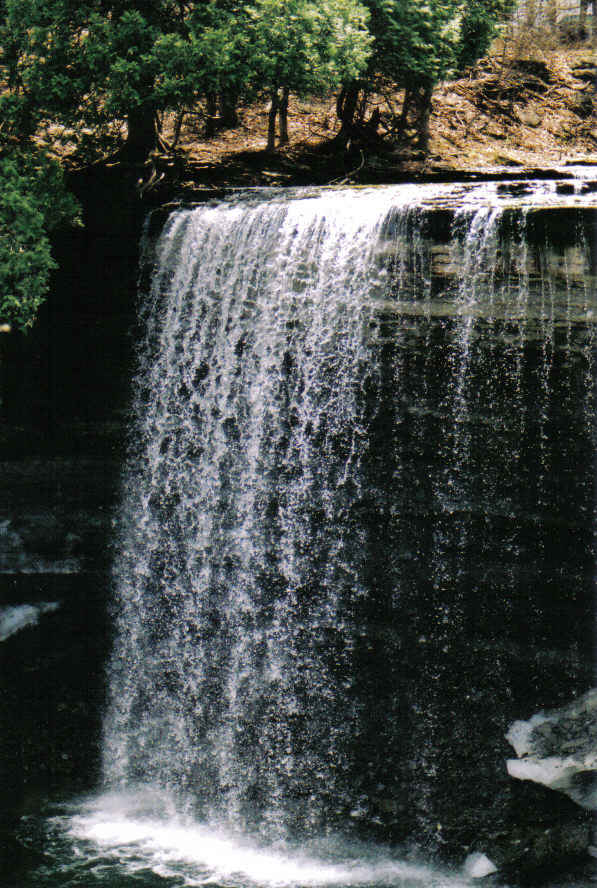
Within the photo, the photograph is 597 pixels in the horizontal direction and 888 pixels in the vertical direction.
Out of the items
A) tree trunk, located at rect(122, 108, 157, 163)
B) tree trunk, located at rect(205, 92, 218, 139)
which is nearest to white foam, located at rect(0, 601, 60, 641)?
tree trunk, located at rect(122, 108, 157, 163)

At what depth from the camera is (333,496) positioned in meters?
10.4

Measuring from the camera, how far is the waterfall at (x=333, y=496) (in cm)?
955

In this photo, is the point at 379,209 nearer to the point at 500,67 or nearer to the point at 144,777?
the point at 144,777

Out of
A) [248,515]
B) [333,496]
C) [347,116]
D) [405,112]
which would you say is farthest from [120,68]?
[405,112]

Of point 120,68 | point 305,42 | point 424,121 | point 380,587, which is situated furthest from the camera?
point 424,121

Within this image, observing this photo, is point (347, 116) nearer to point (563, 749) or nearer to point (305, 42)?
point (305, 42)

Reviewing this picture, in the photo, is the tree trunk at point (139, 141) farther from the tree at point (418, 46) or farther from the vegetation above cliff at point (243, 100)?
the tree at point (418, 46)

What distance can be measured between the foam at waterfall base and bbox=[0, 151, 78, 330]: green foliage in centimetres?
639

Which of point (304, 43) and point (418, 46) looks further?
point (418, 46)

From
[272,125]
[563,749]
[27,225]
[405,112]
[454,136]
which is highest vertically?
[405,112]

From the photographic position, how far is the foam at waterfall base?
920 cm

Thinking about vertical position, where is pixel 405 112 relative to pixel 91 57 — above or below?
above

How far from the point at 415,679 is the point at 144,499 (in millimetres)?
4393

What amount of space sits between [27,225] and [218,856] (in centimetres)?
813
